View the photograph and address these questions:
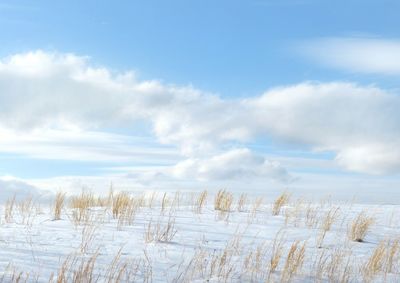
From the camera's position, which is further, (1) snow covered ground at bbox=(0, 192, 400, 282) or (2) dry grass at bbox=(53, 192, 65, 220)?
(2) dry grass at bbox=(53, 192, 65, 220)

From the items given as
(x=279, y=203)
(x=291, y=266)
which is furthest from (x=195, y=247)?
(x=279, y=203)

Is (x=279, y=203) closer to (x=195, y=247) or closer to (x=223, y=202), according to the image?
(x=223, y=202)

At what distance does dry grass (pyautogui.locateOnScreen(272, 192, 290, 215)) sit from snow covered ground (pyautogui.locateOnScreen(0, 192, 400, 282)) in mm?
18

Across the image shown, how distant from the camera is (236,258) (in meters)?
4.80

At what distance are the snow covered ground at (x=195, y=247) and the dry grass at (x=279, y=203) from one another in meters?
0.02

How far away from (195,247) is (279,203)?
10.9 feet

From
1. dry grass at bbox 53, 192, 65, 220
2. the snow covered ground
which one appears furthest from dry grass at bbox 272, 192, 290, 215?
dry grass at bbox 53, 192, 65, 220

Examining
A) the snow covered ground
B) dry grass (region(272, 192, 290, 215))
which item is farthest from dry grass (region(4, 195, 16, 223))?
dry grass (region(272, 192, 290, 215))

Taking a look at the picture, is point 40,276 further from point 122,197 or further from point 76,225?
point 122,197

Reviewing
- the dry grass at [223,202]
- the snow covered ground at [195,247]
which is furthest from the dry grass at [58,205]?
the dry grass at [223,202]

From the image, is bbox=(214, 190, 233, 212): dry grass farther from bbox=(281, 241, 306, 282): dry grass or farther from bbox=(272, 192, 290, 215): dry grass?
bbox=(281, 241, 306, 282): dry grass

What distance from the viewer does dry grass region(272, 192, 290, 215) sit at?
8133 mm

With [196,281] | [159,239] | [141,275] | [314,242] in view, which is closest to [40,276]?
[141,275]

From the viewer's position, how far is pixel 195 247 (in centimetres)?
529
